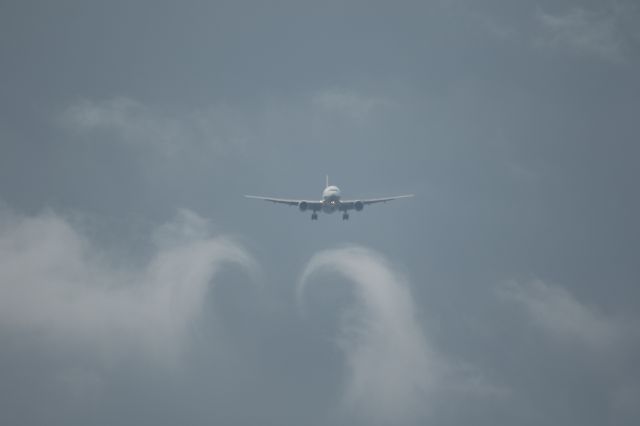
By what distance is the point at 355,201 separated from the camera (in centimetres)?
17438

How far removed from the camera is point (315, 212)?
589 ft

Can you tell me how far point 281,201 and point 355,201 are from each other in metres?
14.9

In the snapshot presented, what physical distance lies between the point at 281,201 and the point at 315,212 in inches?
304

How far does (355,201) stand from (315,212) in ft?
32.0

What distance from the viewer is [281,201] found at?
17675 cm
